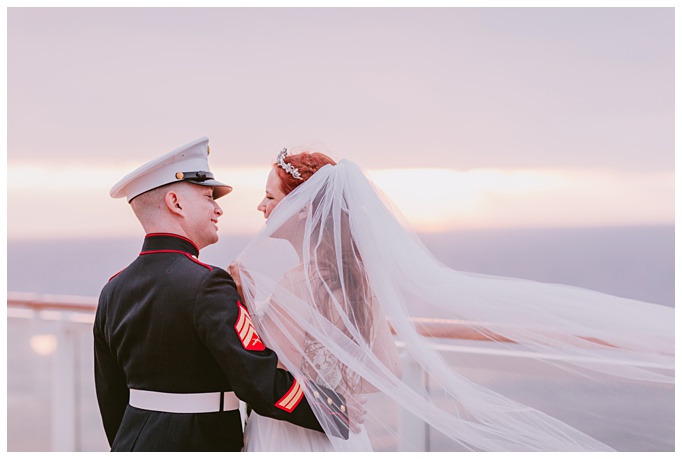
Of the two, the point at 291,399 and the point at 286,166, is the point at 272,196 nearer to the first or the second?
the point at 286,166

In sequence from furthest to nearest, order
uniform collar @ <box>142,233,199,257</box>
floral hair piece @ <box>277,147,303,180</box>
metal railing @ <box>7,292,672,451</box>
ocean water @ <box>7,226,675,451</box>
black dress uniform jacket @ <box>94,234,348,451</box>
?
metal railing @ <box>7,292,672,451</box> → ocean water @ <box>7,226,675,451</box> → floral hair piece @ <box>277,147,303,180</box> → uniform collar @ <box>142,233,199,257</box> → black dress uniform jacket @ <box>94,234,348,451</box>

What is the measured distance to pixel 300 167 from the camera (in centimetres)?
189

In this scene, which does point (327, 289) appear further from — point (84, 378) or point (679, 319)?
point (84, 378)

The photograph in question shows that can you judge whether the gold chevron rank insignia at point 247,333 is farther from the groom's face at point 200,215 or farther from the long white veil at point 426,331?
the groom's face at point 200,215

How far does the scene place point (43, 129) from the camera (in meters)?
7.64

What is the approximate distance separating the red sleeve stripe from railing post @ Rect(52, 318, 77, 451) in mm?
1649

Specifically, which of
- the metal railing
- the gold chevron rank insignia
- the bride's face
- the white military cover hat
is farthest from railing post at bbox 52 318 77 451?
the gold chevron rank insignia

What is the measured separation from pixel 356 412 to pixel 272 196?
0.59m

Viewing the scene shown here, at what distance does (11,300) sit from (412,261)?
2.08 metres

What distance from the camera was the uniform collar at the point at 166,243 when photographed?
1.74m

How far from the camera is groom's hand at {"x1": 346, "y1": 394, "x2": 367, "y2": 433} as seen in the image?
181cm

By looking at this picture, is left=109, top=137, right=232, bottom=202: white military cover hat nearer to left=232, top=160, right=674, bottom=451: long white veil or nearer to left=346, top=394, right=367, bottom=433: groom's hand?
left=232, top=160, right=674, bottom=451: long white veil

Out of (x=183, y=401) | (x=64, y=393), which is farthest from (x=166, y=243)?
(x=64, y=393)
